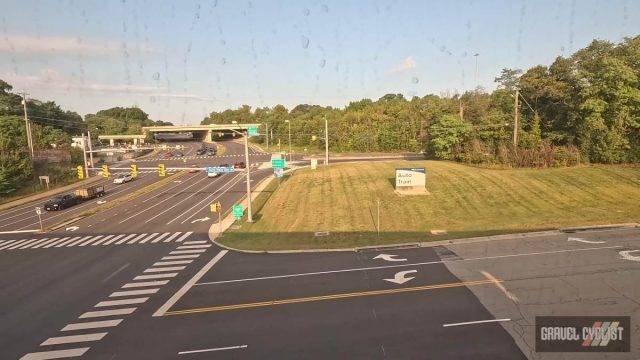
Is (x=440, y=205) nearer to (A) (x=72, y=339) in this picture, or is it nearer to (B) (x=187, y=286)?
(B) (x=187, y=286)

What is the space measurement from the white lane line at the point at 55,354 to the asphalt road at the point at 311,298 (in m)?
0.06

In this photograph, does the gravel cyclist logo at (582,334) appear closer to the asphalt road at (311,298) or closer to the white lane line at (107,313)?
the asphalt road at (311,298)

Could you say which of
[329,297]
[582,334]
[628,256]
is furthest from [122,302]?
[628,256]

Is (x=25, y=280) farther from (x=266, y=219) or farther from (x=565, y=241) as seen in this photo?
(x=565, y=241)

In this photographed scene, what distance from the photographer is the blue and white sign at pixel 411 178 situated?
44.1m

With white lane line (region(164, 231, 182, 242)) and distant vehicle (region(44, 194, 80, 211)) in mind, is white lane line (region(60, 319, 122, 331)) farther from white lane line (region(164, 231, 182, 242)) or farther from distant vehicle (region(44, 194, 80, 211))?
distant vehicle (region(44, 194, 80, 211))

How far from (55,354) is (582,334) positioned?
2119cm

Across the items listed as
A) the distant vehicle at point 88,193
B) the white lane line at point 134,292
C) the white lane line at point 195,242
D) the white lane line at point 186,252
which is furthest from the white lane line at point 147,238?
the distant vehicle at point 88,193

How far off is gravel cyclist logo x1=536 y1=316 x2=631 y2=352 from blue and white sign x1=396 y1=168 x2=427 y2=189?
94.9ft

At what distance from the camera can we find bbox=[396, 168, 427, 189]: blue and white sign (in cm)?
4412

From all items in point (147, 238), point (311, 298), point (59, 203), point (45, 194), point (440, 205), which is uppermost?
point (59, 203)

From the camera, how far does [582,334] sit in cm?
1458

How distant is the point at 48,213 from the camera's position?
155 ft

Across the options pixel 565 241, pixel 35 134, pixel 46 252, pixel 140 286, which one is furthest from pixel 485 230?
pixel 35 134
